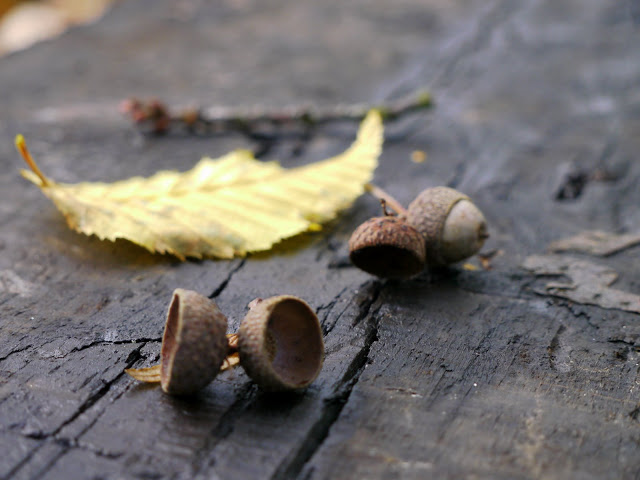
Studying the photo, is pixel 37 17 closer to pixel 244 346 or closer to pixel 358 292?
pixel 358 292

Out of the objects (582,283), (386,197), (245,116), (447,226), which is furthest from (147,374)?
(245,116)

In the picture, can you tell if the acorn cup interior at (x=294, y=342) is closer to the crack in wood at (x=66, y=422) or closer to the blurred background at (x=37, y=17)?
the crack in wood at (x=66, y=422)

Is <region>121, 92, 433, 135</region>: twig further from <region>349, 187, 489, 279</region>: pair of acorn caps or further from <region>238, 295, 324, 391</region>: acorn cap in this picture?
<region>238, 295, 324, 391</region>: acorn cap

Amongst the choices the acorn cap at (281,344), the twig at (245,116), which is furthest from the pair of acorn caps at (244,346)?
the twig at (245,116)

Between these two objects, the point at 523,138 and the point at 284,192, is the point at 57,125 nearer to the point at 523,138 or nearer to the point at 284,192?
the point at 284,192

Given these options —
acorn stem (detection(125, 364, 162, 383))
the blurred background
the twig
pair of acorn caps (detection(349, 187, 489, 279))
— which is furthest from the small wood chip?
the blurred background
